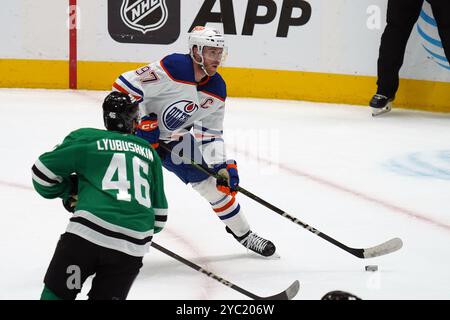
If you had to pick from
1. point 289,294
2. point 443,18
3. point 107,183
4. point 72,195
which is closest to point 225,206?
point 289,294

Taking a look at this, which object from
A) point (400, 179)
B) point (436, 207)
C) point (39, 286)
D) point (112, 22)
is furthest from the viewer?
point (112, 22)

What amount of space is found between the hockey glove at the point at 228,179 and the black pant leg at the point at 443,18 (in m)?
3.49

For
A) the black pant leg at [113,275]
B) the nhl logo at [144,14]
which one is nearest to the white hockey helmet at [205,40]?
the black pant leg at [113,275]

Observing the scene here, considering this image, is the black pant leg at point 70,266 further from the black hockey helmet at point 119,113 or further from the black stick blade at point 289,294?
the black stick blade at point 289,294

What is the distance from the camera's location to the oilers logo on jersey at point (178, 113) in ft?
12.8

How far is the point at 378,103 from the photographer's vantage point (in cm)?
699

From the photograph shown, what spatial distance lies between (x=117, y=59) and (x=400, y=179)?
2.95m

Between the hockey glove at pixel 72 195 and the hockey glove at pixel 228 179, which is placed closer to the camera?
the hockey glove at pixel 72 195

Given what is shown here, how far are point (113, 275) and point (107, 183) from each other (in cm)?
26

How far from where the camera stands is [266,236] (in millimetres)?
4238

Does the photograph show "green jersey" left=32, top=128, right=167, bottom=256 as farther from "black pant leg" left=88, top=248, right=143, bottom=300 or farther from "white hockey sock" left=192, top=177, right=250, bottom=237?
"white hockey sock" left=192, top=177, right=250, bottom=237

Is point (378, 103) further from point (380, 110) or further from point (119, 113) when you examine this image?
point (119, 113)

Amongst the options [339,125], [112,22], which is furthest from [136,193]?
[112,22]

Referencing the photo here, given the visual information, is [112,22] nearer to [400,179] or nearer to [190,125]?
[400,179]
